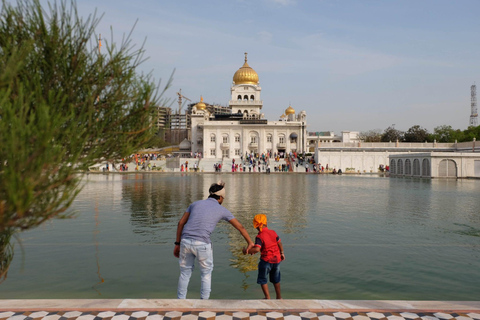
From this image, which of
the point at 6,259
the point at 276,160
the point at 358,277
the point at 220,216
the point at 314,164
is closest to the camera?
the point at 6,259

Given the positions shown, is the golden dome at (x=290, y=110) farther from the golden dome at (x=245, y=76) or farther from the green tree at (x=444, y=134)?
the green tree at (x=444, y=134)

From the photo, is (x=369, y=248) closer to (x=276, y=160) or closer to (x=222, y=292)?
(x=222, y=292)

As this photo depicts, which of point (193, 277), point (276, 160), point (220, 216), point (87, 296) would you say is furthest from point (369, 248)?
point (276, 160)

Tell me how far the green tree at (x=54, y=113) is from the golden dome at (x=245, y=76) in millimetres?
89692

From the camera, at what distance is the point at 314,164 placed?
2469 inches

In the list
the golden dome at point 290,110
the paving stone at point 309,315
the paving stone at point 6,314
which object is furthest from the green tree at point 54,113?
the golden dome at point 290,110

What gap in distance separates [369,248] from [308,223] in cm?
372

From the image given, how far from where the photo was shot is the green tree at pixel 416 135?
94.8 m

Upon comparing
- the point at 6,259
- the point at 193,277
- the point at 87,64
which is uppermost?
the point at 87,64

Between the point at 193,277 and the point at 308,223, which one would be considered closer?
the point at 193,277

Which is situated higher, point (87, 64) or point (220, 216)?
point (87, 64)

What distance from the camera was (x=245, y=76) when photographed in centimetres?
9281

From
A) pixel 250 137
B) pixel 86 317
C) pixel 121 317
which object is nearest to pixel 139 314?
pixel 121 317

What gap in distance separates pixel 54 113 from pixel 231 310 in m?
3.14
